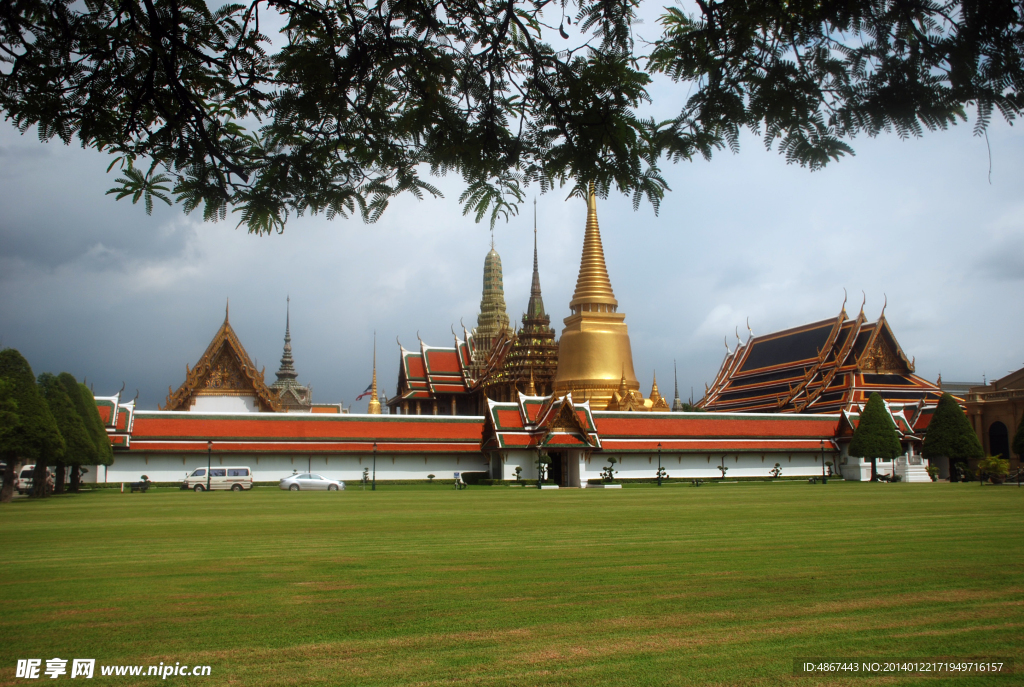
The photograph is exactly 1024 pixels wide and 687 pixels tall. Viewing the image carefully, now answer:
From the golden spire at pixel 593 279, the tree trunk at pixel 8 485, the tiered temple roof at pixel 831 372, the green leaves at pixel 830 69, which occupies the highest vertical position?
the golden spire at pixel 593 279

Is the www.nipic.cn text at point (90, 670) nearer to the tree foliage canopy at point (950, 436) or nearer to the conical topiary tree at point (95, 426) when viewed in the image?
the conical topiary tree at point (95, 426)

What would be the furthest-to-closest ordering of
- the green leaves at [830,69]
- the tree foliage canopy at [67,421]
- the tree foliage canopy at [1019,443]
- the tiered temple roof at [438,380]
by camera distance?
1. the tiered temple roof at [438,380]
2. the tree foliage canopy at [1019,443]
3. the tree foliage canopy at [67,421]
4. the green leaves at [830,69]

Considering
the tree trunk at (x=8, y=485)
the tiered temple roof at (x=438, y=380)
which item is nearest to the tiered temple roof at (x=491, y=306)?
the tiered temple roof at (x=438, y=380)

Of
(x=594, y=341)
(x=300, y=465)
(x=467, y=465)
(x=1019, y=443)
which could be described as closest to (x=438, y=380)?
(x=594, y=341)

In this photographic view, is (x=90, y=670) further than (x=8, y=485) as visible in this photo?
No

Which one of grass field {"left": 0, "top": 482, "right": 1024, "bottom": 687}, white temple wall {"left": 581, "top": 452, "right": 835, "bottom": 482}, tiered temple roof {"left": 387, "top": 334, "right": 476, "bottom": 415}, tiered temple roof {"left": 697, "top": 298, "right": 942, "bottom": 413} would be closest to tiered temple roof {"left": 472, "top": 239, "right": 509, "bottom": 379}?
tiered temple roof {"left": 387, "top": 334, "right": 476, "bottom": 415}

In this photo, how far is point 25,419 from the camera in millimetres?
24656

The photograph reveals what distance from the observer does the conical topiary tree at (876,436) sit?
4188 centimetres

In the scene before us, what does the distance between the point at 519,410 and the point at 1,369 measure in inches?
963

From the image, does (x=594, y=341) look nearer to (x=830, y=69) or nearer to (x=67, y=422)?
(x=67, y=422)

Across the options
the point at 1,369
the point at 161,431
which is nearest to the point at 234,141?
the point at 1,369

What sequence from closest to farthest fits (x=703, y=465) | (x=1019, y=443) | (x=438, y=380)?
1. (x=1019, y=443)
2. (x=703, y=465)
3. (x=438, y=380)

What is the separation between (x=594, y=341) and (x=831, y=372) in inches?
604

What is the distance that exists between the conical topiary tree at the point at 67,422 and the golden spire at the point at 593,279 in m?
35.3
